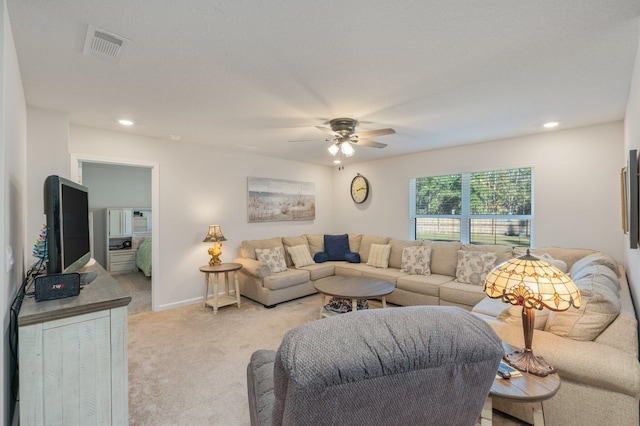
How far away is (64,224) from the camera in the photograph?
171 cm

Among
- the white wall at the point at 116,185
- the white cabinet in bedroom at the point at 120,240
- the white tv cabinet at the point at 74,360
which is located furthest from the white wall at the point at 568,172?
the white cabinet in bedroom at the point at 120,240

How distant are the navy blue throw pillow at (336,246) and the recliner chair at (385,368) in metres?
4.60

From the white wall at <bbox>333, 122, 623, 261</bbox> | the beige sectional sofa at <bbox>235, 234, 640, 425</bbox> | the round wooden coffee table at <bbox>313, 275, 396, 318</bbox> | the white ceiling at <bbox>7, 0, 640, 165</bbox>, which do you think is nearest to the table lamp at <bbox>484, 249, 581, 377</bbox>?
the beige sectional sofa at <bbox>235, 234, 640, 425</bbox>

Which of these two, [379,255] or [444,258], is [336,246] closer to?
[379,255]

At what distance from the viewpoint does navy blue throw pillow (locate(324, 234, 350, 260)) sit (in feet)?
Result: 17.9

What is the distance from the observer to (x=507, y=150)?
4.16 metres

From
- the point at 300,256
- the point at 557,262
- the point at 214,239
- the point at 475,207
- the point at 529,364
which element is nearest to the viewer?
the point at 529,364

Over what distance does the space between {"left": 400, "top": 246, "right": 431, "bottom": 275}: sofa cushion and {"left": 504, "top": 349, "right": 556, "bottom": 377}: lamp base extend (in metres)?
2.81

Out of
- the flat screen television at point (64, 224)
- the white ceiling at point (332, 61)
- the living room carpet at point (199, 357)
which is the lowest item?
the living room carpet at point (199, 357)

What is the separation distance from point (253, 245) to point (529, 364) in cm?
398

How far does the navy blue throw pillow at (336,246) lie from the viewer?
5.46 m

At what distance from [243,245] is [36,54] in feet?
11.0

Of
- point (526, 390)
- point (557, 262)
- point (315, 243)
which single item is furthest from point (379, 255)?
point (526, 390)

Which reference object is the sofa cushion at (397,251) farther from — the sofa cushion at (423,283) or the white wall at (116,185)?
the white wall at (116,185)
